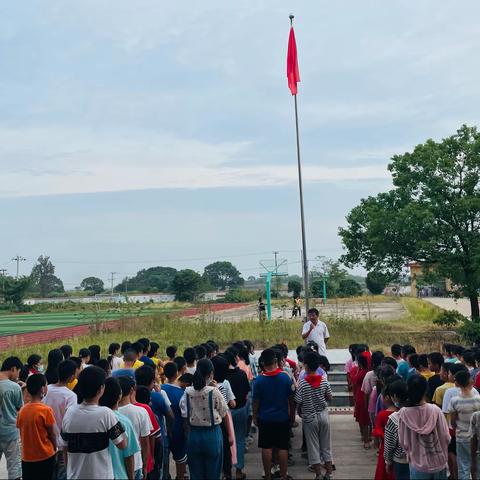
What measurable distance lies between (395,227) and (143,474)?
13341mm

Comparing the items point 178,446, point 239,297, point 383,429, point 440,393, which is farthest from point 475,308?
point 239,297

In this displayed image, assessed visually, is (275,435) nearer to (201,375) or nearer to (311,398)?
(311,398)

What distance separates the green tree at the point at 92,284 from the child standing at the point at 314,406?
98.0 meters

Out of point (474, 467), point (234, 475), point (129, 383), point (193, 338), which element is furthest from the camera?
point (193, 338)

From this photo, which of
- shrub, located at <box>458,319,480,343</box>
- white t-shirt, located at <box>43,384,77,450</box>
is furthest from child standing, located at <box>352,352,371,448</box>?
shrub, located at <box>458,319,480,343</box>

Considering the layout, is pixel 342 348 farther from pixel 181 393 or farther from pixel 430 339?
pixel 181 393

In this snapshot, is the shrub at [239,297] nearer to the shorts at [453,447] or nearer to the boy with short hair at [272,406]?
the boy with short hair at [272,406]

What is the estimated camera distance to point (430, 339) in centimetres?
1659

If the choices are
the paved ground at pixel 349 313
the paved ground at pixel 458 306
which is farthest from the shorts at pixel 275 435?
the paved ground at pixel 458 306

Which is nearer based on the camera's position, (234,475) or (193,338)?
(234,475)

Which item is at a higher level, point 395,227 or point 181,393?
point 395,227

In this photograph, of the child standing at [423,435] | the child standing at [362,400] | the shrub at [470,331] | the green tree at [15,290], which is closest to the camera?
the child standing at [423,435]

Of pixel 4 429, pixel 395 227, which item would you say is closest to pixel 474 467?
pixel 4 429

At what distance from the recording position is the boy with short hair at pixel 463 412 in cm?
504
